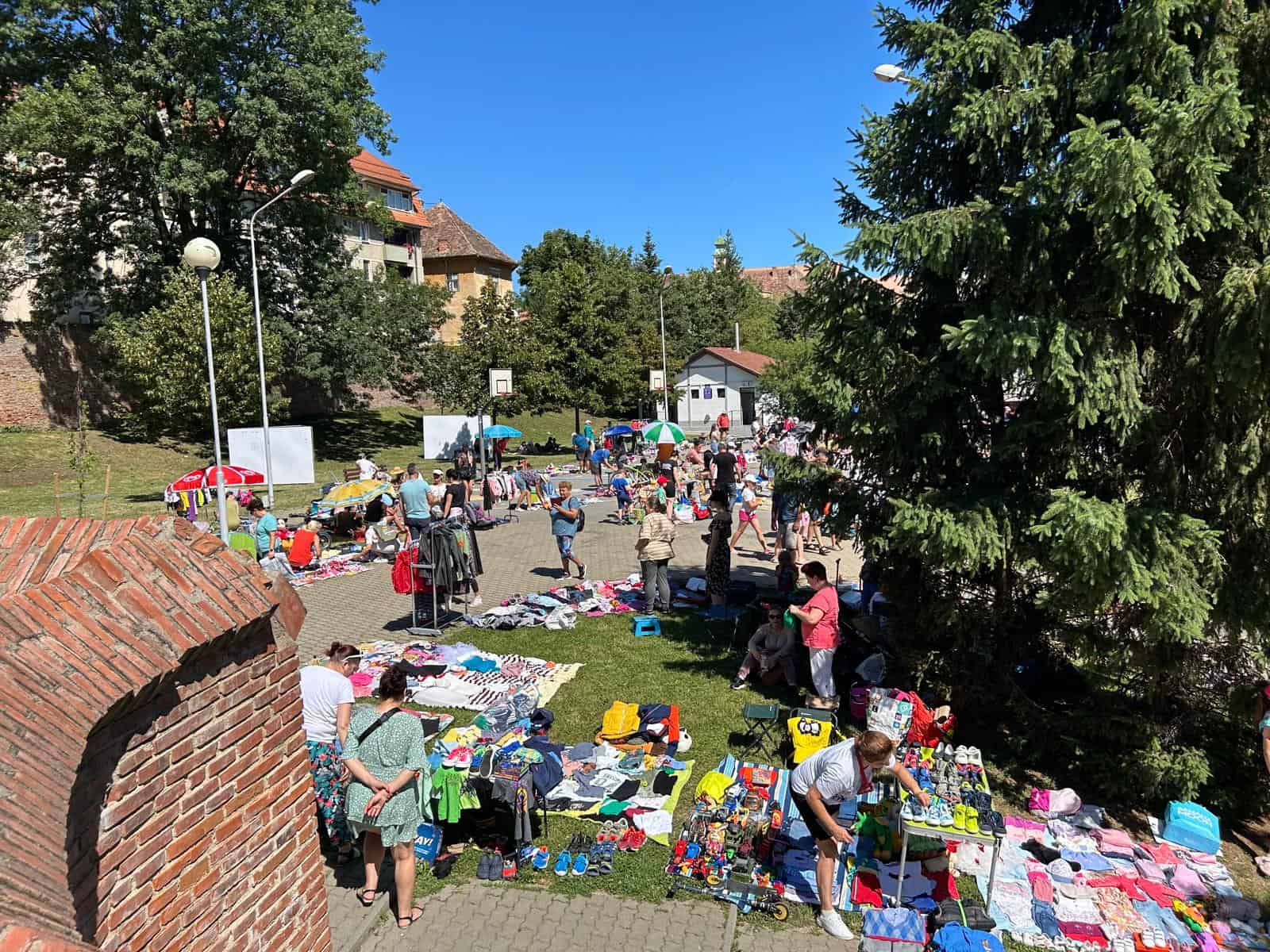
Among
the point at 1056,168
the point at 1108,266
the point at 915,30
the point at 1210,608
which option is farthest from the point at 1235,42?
the point at 1210,608

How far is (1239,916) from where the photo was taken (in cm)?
530

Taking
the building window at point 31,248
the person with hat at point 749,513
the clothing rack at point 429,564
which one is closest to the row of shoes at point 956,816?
the clothing rack at point 429,564

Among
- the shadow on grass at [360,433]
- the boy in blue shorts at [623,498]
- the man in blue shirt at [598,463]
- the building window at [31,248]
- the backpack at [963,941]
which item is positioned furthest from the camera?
the shadow on grass at [360,433]

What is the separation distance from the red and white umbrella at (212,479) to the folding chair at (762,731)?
12166mm

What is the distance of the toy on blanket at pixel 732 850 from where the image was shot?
18.3ft

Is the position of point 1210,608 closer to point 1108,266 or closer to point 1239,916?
point 1239,916

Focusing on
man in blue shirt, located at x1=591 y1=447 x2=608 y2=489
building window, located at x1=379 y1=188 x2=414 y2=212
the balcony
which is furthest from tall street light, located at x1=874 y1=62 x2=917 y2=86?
building window, located at x1=379 y1=188 x2=414 y2=212

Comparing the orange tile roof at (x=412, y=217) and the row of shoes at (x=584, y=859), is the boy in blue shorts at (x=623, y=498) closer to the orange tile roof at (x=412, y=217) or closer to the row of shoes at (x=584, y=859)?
the row of shoes at (x=584, y=859)

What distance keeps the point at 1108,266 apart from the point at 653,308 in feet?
191

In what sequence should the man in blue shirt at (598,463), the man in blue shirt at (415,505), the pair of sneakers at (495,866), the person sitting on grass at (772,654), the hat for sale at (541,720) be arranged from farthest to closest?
1. the man in blue shirt at (598,463)
2. the man in blue shirt at (415,505)
3. the person sitting on grass at (772,654)
4. the hat for sale at (541,720)
5. the pair of sneakers at (495,866)

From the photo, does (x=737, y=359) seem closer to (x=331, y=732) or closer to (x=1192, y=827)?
(x=1192, y=827)

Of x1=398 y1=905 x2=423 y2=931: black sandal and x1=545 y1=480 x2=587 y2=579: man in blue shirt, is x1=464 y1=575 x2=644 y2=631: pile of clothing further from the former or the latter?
x1=398 y1=905 x2=423 y2=931: black sandal

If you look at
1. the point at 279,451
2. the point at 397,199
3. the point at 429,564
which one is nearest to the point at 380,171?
the point at 397,199

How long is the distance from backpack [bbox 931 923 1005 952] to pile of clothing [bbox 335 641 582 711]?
490 cm
